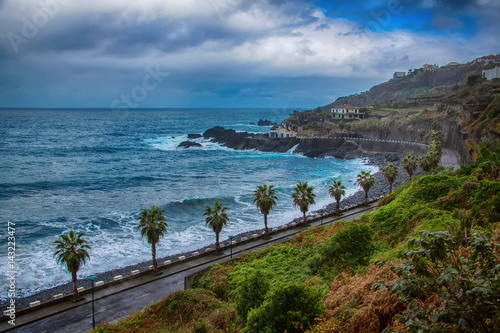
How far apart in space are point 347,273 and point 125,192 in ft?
194

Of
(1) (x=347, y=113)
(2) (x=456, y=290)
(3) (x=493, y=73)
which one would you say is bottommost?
(2) (x=456, y=290)

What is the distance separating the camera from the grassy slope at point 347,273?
43.5 feet

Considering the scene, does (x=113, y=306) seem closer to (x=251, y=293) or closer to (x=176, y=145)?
(x=251, y=293)

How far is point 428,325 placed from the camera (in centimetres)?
739

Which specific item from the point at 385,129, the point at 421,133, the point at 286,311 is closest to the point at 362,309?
the point at 286,311

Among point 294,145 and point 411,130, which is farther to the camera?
point 294,145

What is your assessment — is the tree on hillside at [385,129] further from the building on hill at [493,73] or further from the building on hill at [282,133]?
the building on hill at [493,73]

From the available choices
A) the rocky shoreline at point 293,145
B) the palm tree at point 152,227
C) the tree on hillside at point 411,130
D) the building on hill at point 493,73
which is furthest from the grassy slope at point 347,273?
the building on hill at point 493,73

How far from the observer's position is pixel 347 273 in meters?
20.2

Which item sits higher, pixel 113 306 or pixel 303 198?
pixel 303 198

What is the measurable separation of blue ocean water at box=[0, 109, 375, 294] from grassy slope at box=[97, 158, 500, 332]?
18890mm

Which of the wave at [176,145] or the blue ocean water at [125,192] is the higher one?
the wave at [176,145]

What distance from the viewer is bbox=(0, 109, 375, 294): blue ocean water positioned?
144 ft

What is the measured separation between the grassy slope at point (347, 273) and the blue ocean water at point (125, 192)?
62.0 feet
